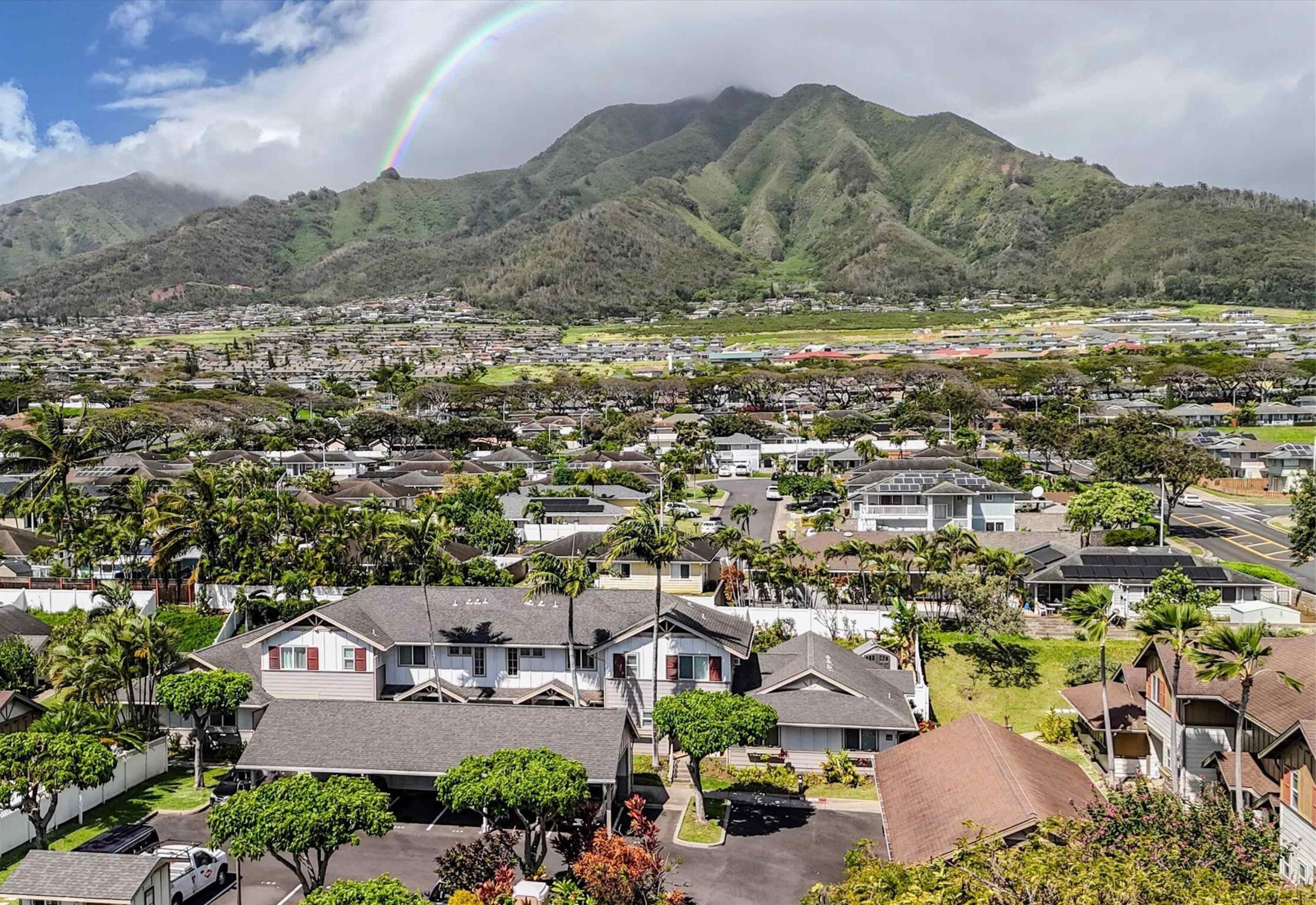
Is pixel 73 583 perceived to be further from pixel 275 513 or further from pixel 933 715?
pixel 933 715

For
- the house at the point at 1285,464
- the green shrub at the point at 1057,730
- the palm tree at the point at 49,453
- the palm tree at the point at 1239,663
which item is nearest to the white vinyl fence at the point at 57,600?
the palm tree at the point at 49,453

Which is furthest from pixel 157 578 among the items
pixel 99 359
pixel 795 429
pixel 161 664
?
pixel 99 359

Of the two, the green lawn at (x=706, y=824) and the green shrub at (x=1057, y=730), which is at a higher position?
the green lawn at (x=706, y=824)

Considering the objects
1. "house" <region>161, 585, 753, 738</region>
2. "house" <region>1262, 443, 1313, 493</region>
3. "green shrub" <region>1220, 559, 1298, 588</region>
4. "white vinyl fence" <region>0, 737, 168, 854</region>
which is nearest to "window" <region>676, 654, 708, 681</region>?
"house" <region>161, 585, 753, 738</region>

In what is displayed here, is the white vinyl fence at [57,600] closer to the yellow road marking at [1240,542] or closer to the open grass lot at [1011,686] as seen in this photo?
the open grass lot at [1011,686]

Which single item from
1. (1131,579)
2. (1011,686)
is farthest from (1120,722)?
(1131,579)

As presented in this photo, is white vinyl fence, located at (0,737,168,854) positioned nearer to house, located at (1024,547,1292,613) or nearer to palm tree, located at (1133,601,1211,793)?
palm tree, located at (1133,601,1211,793)
